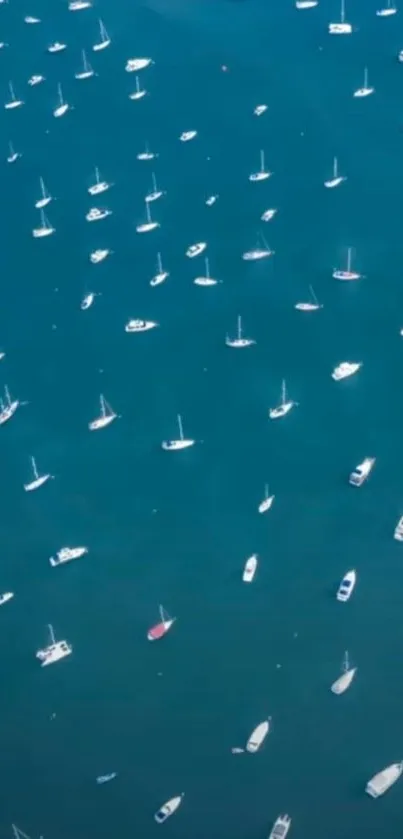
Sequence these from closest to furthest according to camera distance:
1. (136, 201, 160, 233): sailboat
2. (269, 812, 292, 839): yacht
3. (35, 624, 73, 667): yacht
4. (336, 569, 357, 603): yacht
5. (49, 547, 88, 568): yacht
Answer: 1. (269, 812, 292, 839): yacht
2. (35, 624, 73, 667): yacht
3. (336, 569, 357, 603): yacht
4. (49, 547, 88, 568): yacht
5. (136, 201, 160, 233): sailboat

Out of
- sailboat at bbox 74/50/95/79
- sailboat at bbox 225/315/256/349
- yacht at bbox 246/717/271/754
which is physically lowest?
yacht at bbox 246/717/271/754

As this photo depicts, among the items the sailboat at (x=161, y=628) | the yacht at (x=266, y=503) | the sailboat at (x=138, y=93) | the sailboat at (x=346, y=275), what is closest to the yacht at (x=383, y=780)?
the sailboat at (x=161, y=628)

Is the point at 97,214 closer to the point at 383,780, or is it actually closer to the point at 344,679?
the point at 344,679

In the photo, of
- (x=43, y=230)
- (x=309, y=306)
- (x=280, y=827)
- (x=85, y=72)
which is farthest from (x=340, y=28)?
(x=280, y=827)

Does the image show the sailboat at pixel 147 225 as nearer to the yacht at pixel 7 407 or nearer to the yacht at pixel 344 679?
the yacht at pixel 7 407

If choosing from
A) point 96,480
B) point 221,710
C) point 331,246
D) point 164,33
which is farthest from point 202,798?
point 164,33

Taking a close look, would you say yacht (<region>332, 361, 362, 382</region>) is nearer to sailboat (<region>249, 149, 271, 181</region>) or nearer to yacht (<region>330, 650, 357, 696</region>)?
sailboat (<region>249, 149, 271, 181</region>)

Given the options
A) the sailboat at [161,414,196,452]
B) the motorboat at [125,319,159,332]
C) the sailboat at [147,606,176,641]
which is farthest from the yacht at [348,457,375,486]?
the motorboat at [125,319,159,332]
